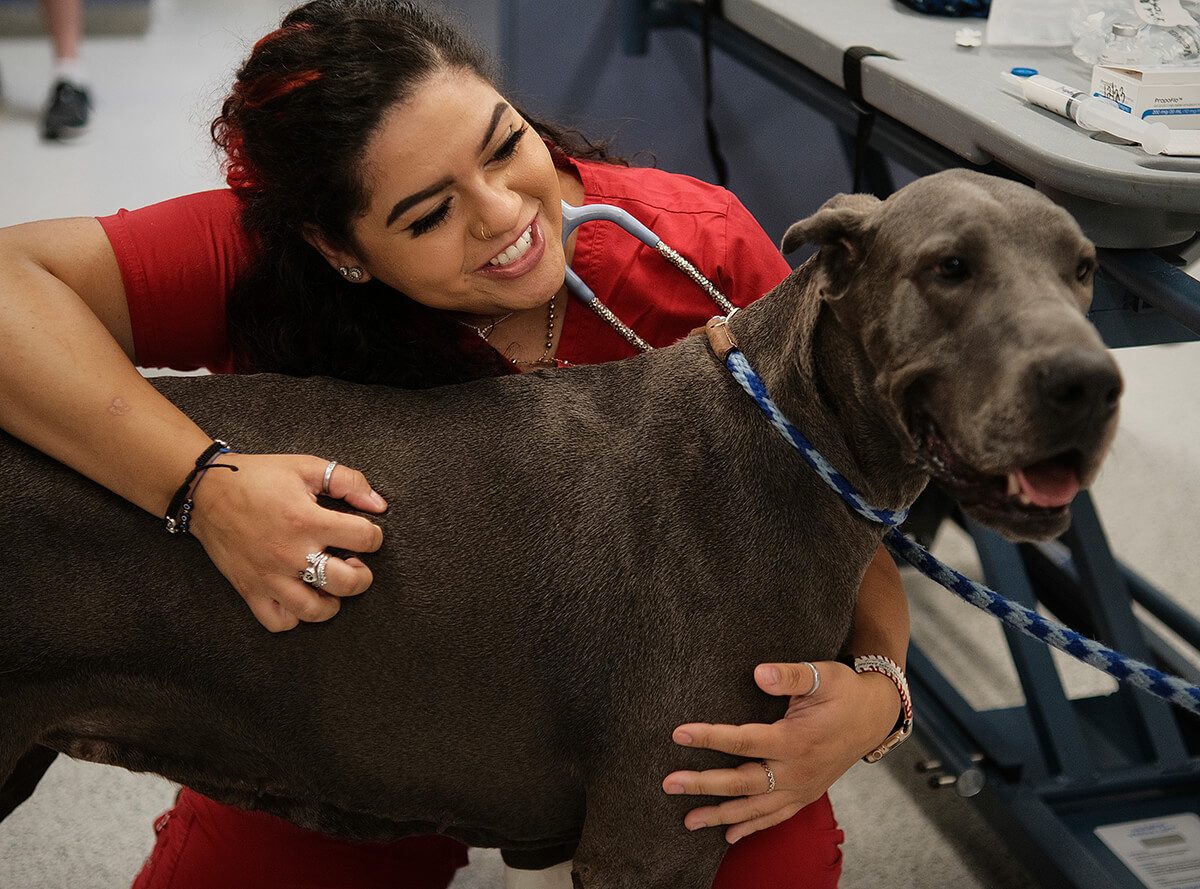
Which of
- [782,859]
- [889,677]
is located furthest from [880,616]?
[782,859]

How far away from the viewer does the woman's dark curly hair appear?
130cm

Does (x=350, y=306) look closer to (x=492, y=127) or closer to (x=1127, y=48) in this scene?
(x=492, y=127)

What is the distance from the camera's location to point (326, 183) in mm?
1338

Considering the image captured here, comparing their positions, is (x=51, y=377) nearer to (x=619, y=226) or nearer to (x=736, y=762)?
(x=619, y=226)

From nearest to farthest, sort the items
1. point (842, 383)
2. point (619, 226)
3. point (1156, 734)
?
point (842, 383) → point (619, 226) → point (1156, 734)

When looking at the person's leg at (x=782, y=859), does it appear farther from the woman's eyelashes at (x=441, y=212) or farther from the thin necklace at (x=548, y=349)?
the woman's eyelashes at (x=441, y=212)

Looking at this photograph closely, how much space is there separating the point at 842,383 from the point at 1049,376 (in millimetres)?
280

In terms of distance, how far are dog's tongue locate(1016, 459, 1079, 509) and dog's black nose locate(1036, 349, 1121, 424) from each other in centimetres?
7

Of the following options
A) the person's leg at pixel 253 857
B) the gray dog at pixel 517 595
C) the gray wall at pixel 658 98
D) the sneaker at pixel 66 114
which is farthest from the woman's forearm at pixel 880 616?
the sneaker at pixel 66 114

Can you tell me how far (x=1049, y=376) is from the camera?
0.99m

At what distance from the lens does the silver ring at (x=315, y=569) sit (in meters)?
1.21

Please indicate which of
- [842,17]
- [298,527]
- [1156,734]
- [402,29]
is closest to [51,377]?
[298,527]

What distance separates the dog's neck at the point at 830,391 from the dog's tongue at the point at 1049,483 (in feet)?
0.52

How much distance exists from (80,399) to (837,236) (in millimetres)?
799
